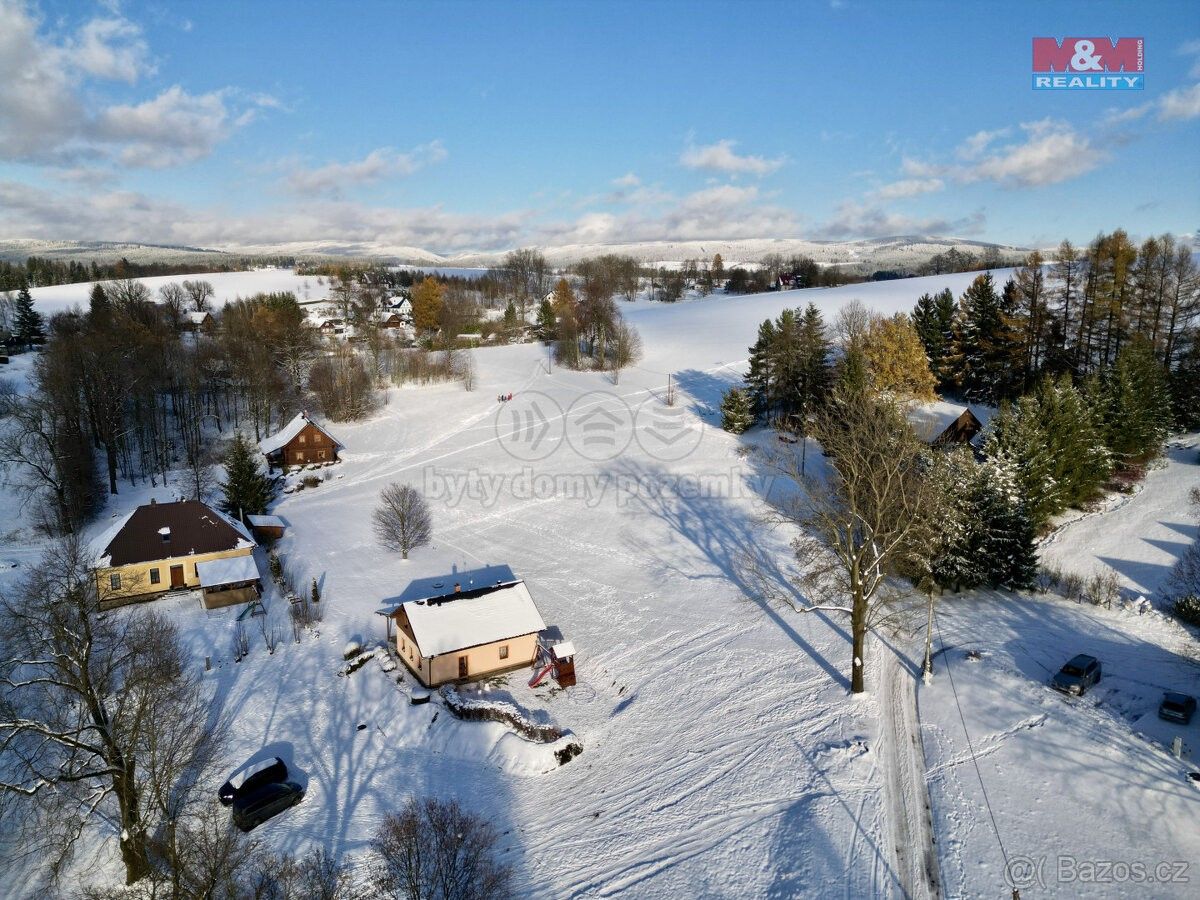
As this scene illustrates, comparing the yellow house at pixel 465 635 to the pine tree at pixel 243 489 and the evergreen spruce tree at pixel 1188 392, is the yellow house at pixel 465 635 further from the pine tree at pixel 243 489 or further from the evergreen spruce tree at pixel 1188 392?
the evergreen spruce tree at pixel 1188 392

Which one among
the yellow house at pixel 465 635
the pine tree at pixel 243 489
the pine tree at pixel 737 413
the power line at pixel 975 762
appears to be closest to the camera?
the power line at pixel 975 762

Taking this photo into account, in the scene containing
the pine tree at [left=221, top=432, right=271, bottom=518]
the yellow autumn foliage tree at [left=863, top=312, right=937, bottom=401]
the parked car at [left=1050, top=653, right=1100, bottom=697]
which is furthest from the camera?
the yellow autumn foliage tree at [left=863, top=312, right=937, bottom=401]

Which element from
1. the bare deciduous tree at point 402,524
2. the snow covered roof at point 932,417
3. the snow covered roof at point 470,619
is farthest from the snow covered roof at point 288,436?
the snow covered roof at point 932,417

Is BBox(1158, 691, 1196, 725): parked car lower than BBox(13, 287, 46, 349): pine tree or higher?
lower

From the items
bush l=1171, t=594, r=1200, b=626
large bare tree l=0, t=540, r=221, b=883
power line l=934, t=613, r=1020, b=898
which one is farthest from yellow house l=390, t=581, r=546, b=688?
bush l=1171, t=594, r=1200, b=626

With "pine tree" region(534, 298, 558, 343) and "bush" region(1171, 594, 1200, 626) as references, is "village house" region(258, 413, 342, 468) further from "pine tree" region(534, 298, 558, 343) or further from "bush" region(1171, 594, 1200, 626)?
"bush" region(1171, 594, 1200, 626)

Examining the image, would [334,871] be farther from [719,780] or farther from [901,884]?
[901,884]
